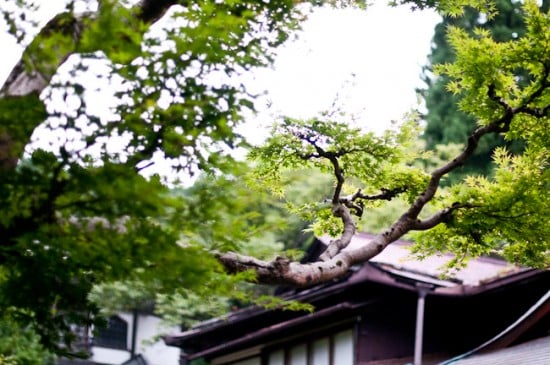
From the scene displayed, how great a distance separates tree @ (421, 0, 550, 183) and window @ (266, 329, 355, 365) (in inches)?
403

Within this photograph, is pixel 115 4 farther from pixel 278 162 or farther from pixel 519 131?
pixel 519 131

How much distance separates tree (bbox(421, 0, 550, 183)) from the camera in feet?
76.4

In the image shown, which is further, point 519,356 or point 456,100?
point 456,100

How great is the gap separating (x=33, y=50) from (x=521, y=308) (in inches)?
375

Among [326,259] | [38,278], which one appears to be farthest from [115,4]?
[326,259]

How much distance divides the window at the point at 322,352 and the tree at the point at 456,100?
10.2 m

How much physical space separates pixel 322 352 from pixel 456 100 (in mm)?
11168

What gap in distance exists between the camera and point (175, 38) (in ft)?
14.7

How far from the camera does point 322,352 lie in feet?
44.8

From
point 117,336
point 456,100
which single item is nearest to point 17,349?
point 456,100

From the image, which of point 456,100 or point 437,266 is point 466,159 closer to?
point 437,266

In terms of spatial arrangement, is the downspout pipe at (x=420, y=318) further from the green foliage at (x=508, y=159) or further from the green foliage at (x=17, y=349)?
the green foliage at (x=17, y=349)

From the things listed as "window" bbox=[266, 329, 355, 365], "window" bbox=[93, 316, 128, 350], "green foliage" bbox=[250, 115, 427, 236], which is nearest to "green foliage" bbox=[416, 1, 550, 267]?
"green foliage" bbox=[250, 115, 427, 236]

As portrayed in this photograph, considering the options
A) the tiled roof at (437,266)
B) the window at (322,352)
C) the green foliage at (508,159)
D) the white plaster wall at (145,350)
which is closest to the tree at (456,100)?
the tiled roof at (437,266)
